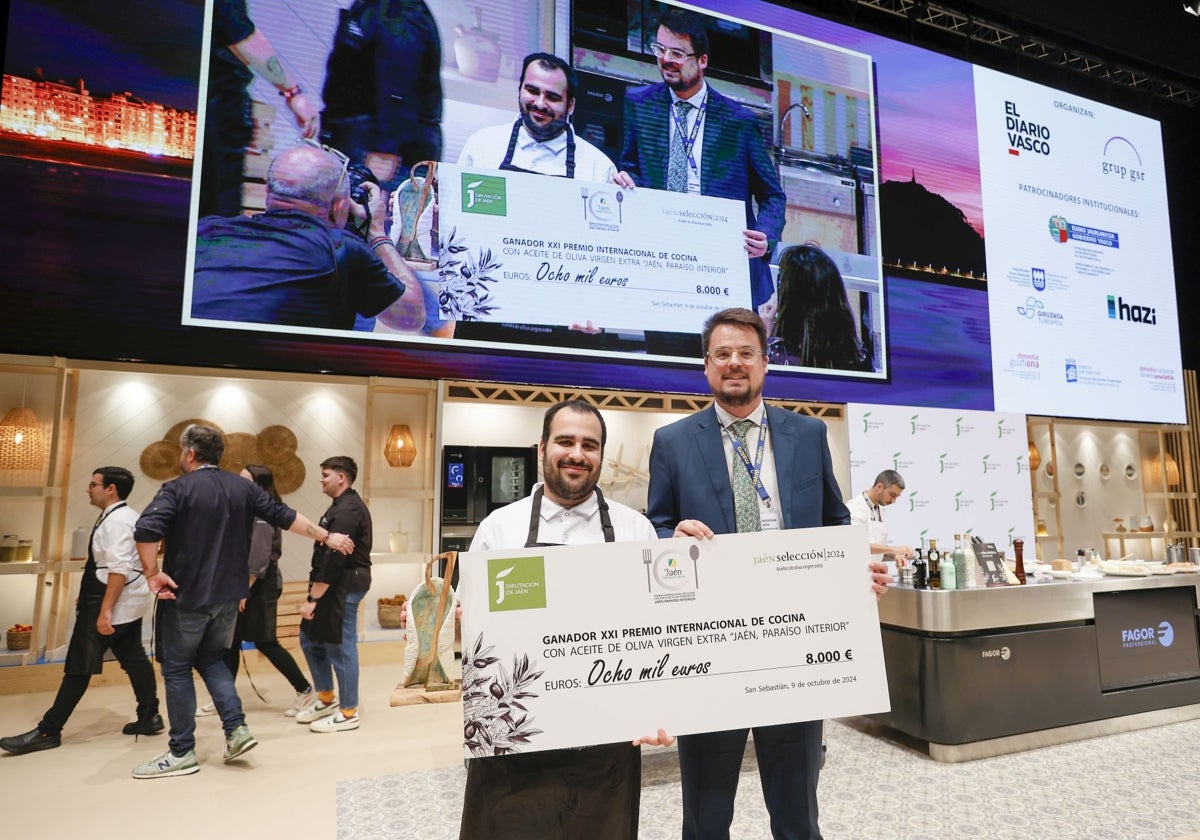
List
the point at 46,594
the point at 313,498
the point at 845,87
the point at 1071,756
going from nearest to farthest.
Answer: the point at 1071,756, the point at 46,594, the point at 313,498, the point at 845,87

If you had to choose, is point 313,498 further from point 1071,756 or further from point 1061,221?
point 1061,221

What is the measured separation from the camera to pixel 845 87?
23.2 feet

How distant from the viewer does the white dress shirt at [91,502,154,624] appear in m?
3.52

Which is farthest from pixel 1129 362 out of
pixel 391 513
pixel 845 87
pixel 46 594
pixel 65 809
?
pixel 46 594

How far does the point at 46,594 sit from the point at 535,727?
548 cm

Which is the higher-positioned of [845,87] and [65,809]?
[845,87]

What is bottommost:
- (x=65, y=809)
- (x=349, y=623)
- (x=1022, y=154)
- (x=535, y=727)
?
(x=65, y=809)

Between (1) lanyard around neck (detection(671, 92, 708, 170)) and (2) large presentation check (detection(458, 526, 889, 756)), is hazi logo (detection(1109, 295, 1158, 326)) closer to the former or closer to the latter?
(1) lanyard around neck (detection(671, 92, 708, 170))

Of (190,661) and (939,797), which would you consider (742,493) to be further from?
(190,661)

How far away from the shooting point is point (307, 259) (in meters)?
5.16

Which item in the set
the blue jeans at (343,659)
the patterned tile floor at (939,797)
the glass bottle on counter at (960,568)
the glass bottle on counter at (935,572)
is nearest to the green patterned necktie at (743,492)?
the patterned tile floor at (939,797)

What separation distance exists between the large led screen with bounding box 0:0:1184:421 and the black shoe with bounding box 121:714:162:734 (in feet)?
8.12

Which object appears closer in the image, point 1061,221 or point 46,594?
point 46,594

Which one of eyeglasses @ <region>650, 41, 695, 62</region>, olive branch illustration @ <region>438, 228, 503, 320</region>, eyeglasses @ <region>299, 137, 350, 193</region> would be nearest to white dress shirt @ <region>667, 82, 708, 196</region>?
eyeglasses @ <region>650, 41, 695, 62</region>
